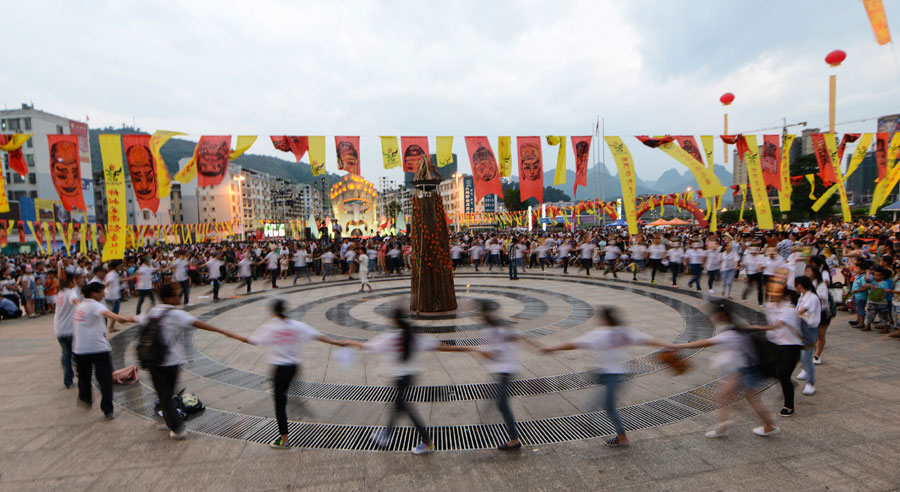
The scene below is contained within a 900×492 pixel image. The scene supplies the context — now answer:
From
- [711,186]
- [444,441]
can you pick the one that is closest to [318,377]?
[444,441]

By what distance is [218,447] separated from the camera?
14.7 feet

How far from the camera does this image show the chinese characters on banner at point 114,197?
11.6m

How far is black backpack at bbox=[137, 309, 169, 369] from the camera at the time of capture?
4.38 m

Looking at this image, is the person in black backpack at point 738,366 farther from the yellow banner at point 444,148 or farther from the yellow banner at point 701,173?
the yellow banner at point 444,148

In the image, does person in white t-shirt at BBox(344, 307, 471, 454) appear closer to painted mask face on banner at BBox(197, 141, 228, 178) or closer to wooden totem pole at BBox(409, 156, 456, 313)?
wooden totem pole at BBox(409, 156, 456, 313)

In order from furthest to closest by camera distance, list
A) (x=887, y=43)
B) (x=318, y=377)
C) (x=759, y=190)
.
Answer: (x=759, y=190)
(x=887, y=43)
(x=318, y=377)

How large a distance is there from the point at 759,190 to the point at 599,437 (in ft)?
47.4

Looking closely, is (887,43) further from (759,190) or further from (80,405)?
(80,405)

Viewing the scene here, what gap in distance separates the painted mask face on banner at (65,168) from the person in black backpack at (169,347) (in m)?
11.5

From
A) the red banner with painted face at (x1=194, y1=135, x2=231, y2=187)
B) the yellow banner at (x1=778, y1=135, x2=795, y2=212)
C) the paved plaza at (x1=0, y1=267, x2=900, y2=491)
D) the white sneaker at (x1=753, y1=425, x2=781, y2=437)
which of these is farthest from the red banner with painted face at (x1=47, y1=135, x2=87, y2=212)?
the yellow banner at (x1=778, y1=135, x2=795, y2=212)

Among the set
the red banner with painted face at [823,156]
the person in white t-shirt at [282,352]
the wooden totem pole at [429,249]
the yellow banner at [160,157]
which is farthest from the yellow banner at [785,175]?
the yellow banner at [160,157]

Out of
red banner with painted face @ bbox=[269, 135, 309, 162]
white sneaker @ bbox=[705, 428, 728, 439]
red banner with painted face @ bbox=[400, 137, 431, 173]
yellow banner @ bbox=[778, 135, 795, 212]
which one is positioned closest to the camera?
white sneaker @ bbox=[705, 428, 728, 439]

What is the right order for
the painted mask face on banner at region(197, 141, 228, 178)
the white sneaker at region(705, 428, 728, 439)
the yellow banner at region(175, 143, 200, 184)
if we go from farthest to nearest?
the painted mask face on banner at region(197, 141, 228, 178), the yellow banner at region(175, 143, 200, 184), the white sneaker at region(705, 428, 728, 439)

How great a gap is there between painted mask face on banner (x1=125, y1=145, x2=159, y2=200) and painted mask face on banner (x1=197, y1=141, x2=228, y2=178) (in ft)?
4.43
